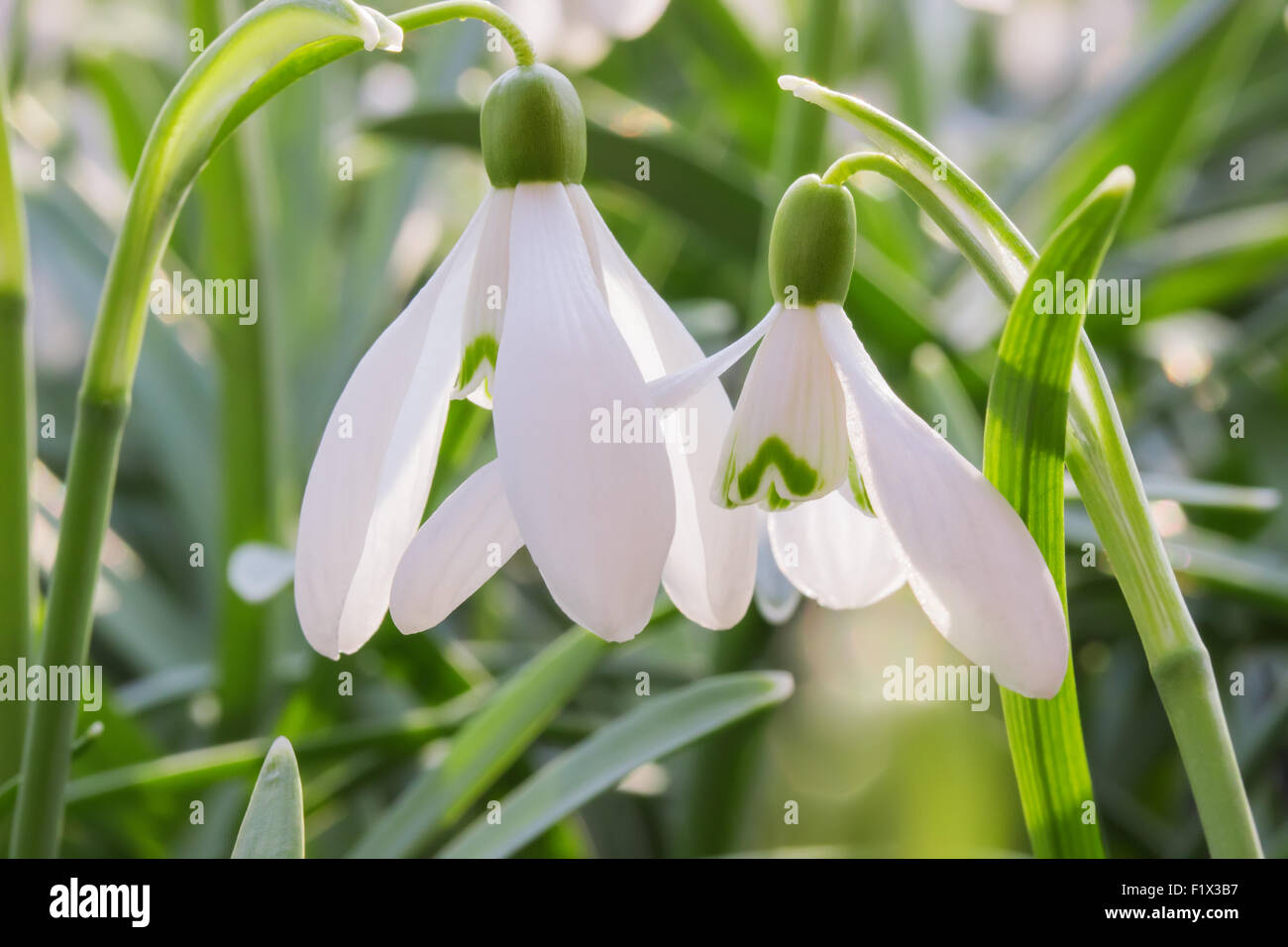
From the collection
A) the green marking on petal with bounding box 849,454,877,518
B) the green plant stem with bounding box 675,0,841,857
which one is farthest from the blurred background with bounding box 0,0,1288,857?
the green marking on petal with bounding box 849,454,877,518

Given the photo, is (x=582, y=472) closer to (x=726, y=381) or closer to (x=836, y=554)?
(x=836, y=554)

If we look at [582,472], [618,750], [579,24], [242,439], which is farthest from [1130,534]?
[579,24]

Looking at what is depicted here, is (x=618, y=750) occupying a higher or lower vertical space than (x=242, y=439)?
lower

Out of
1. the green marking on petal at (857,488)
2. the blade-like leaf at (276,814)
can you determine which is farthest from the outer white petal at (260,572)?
the green marking on petal at (857,488)

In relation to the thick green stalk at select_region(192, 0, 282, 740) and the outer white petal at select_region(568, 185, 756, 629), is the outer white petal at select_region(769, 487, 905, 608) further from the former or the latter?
the thick green stalk at select_region(192, 0, 282, 740)

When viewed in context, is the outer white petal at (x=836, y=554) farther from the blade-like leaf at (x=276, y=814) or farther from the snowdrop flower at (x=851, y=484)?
the blade-like leaf at (x=276, y=814)
